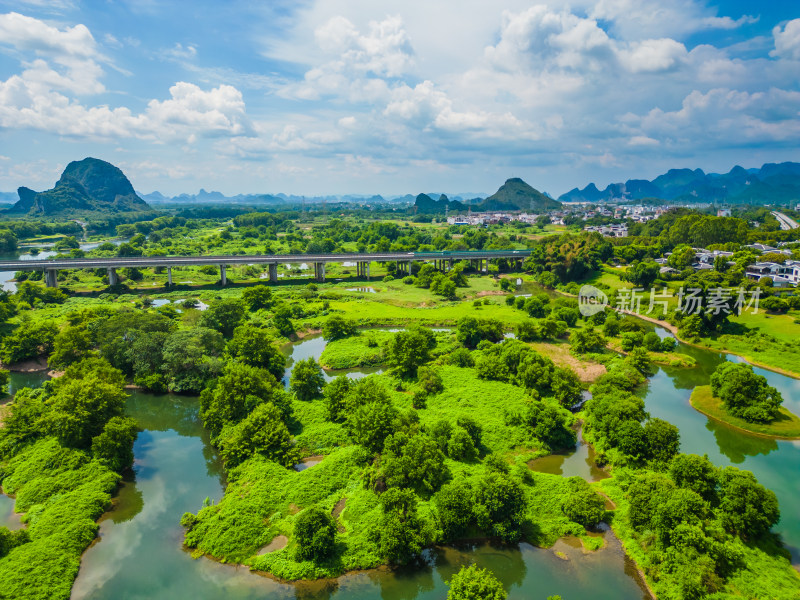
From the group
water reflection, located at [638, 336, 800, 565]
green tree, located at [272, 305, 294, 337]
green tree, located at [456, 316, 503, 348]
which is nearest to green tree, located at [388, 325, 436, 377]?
green tree, located at [456, 316, 503, 348]

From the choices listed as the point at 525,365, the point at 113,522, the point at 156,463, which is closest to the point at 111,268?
the point at 156,463

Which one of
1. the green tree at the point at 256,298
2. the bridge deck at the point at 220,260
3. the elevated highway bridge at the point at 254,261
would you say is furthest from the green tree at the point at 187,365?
the bridge deck at the point at 220,260

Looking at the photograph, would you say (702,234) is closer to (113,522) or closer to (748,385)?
(748,385)

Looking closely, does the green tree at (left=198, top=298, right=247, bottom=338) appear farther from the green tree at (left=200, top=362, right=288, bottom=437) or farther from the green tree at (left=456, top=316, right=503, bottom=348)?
the green tree at (left=456, top=316, right=503, bottom=348)

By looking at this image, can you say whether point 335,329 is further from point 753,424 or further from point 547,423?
point 753,424

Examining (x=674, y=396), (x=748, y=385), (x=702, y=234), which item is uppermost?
(x=702, y=234)

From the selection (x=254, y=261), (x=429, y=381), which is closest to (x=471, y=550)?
(x=429, y=381)
